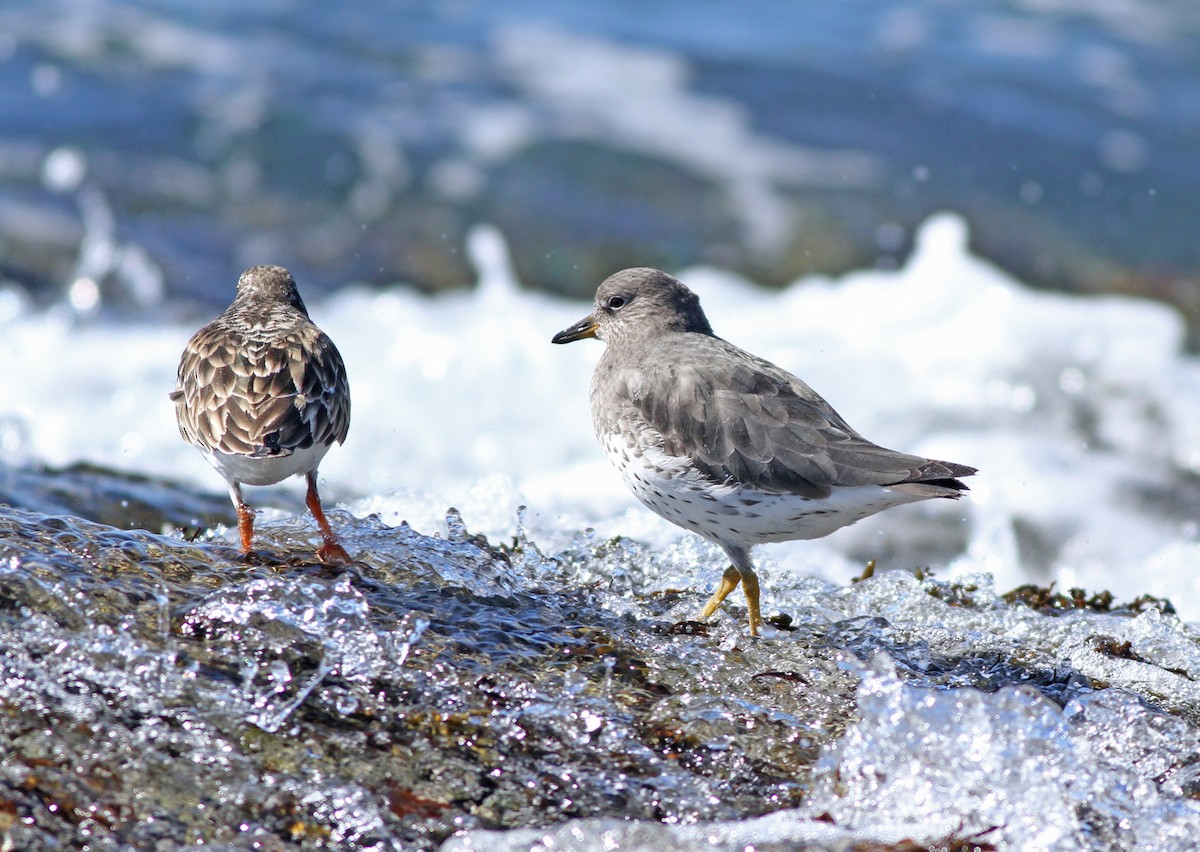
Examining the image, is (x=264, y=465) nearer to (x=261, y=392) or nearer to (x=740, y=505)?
(x=261, y=392)

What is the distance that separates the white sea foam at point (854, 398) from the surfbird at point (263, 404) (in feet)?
9.70

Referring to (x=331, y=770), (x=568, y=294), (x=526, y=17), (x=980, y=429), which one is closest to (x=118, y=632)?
(x=331, y=770)

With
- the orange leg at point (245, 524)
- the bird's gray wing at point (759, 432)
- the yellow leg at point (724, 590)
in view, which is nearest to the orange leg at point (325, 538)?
the orange leg at point (245, 524)

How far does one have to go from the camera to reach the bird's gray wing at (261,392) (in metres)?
5.34

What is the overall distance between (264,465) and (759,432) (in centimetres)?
219

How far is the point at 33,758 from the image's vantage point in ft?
13.0

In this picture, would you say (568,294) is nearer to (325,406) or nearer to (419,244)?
(419,244)

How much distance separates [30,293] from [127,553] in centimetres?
855

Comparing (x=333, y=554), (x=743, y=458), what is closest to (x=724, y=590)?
(x=743, y=458)

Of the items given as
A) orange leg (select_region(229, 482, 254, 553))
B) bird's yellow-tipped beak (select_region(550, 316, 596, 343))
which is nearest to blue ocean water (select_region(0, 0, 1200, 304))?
bird's yellow-tipped beak (select_region(550, 316, 596, 343))

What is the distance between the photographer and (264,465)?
542cm

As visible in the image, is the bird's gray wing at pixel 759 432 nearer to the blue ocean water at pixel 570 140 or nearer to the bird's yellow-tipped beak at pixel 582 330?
the bird's yellow-tipped beak at pixel 582 330

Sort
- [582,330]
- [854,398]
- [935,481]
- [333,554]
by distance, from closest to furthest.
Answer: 1. [935,481]
2. [333,554]
3. [582,330]
4. [854,398]

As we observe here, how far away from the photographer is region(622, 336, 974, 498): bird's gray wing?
546cm
